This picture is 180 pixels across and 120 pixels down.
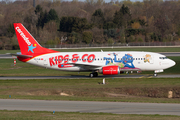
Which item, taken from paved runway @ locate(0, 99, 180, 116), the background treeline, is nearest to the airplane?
paved runway @ locate(0, 99, 180, 116)

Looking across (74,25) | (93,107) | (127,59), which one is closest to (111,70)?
(127,59)

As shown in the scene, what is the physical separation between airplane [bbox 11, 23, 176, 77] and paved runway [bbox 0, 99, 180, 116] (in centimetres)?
1803

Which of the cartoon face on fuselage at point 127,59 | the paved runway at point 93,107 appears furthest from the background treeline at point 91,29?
the paved runway at point 93,107

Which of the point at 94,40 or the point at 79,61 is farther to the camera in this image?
the point at 94,40

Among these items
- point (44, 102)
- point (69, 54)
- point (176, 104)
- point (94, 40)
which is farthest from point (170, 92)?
point (94, 40)

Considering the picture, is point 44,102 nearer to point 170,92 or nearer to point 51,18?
point 170,92

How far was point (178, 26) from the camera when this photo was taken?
167250 millimetres

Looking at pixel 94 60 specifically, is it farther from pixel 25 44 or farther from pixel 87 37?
pixel 87 37

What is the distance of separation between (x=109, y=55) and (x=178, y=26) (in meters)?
137

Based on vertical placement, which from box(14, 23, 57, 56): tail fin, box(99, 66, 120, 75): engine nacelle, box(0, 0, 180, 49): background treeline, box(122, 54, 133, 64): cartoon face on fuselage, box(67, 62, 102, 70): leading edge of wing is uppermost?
box(0, 0, 180, 49): background treeline

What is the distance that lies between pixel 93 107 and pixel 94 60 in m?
21.1

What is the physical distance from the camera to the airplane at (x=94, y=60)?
4099cm

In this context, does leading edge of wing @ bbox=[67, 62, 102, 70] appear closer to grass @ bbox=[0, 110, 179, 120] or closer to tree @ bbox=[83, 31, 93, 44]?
grass @ bbox=[0, 110, 179, 120]

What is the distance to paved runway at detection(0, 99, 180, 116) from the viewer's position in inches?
770
